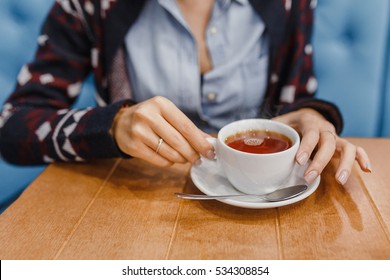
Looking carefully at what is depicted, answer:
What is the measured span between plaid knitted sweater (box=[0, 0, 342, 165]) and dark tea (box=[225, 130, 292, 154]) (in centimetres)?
23

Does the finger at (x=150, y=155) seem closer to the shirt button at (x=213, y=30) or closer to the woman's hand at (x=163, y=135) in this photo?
the woman's hand at (x=163, y=135)

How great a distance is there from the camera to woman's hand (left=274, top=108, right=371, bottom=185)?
0.75 metres

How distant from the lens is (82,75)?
1.21 meters

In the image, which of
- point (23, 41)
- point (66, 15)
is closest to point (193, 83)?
point (66, 15)

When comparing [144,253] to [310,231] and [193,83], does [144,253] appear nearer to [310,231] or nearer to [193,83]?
[310,231]

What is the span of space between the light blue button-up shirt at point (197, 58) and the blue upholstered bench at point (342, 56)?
0.30 m

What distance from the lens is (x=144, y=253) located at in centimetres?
63

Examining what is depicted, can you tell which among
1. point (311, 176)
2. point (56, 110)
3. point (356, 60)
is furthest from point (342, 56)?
point (56, 110)

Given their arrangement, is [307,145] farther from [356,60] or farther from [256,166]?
[356,60]

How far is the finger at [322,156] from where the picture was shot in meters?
0.74

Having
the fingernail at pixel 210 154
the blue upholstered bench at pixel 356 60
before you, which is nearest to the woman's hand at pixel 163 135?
the fingernail at pixel 210 154

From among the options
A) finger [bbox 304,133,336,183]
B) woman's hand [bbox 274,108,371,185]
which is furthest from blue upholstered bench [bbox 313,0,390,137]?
finger [bbox 304,133,336,183]

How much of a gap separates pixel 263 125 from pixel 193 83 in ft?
1.25

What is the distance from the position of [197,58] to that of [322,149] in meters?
0.47
